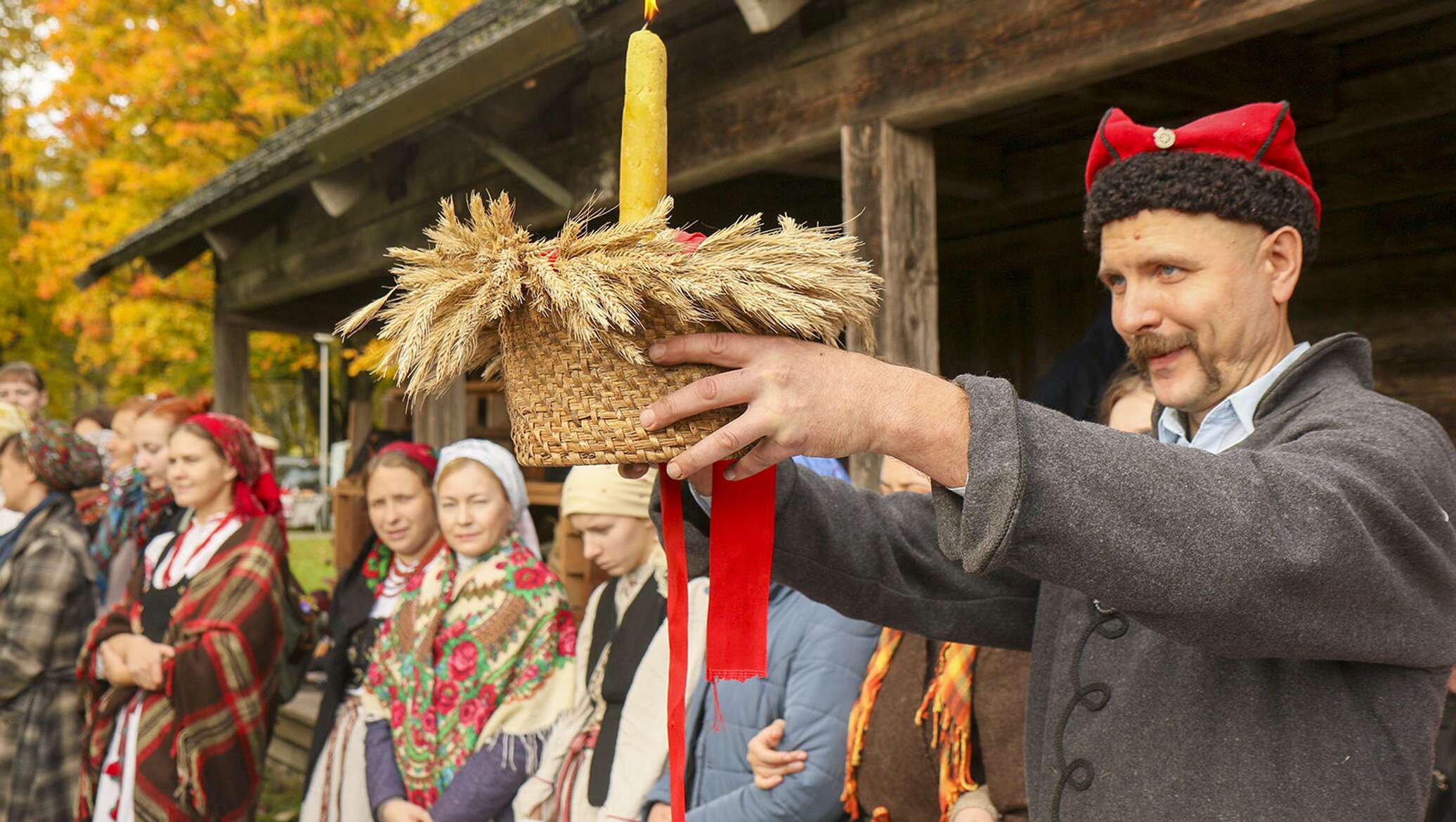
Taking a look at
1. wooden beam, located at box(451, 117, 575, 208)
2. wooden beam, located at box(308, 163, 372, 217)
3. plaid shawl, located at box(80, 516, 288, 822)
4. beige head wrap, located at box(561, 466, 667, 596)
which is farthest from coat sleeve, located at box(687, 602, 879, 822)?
wooden beam, located at box(308, 163, 372, 217)

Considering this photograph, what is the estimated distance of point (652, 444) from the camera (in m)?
1.09

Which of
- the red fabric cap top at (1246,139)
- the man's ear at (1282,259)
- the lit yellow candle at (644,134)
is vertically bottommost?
the man's ear at (1282,259)

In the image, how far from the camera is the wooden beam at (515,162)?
4.71 meters

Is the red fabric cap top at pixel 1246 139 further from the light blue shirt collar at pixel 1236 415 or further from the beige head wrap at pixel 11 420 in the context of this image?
the beige head wrap at pixel 11 420

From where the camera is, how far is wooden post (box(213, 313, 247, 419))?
845 centimetres

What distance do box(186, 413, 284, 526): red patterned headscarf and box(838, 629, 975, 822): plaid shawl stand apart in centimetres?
265

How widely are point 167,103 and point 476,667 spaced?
39.3ft

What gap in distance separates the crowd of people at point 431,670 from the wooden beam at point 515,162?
135 centimetres

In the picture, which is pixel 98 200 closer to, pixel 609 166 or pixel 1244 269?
pixel 609 166

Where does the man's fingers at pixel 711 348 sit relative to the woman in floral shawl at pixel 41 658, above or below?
above

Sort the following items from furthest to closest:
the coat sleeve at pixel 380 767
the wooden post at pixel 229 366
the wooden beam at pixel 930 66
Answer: the wooden post at pixel 229 366, the coat sleeve at pixel 380 767, the wooden beam at pixel 930 66

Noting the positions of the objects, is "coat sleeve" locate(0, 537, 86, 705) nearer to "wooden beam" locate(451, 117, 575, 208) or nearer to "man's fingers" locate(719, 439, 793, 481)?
"wooden beam" locate(451, 117, 575, 208)

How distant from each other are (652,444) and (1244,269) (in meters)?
0.91

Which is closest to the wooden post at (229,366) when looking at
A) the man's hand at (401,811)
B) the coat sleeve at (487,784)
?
the man's hand at (401,811)
